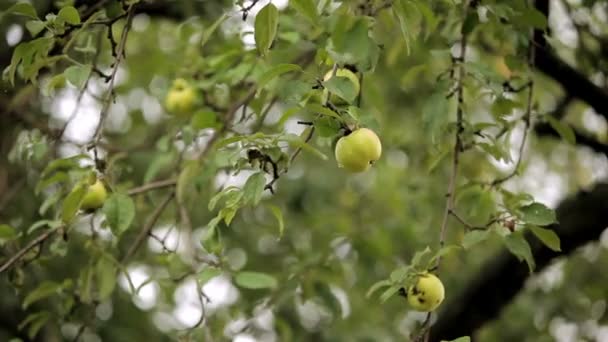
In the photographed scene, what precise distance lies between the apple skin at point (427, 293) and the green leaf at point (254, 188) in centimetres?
29

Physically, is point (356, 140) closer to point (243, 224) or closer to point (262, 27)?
point (262, 27)

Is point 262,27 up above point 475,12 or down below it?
above

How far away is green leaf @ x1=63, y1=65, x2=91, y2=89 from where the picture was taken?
4.31 feet

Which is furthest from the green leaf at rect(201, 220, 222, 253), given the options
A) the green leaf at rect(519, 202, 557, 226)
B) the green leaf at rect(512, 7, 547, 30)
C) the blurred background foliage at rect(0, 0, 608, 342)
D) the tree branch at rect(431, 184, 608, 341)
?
the tree branch at rect(431, 184, 608, 341)

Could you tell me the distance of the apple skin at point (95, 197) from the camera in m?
1.45

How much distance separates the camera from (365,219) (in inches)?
119

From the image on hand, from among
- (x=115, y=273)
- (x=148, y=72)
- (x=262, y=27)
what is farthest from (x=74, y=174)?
(x=148, y=72)

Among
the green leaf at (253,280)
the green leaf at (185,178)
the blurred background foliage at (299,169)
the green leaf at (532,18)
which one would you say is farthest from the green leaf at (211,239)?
the green leaf at (532,18)

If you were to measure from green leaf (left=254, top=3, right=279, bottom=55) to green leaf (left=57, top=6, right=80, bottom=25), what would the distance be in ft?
1.06

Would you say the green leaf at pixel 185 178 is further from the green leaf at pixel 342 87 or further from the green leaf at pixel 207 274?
the green leaf at pixel 342 87

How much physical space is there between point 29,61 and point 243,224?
189cm

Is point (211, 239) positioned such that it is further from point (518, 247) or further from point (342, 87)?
point (518, 247)

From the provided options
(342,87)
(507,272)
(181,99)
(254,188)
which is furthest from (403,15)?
(507,272)

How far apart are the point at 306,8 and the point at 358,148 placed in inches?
8.2
